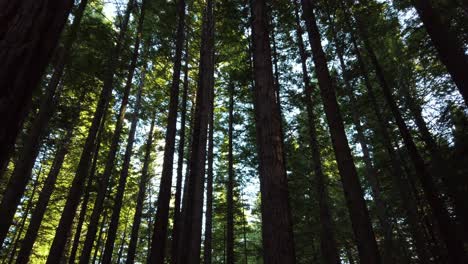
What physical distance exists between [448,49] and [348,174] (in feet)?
12.8

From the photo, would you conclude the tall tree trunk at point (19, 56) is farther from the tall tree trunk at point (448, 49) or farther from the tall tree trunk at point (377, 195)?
the tall tree trunk at point (377, 195)

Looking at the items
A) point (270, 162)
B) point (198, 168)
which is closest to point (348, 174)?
point (270, 162)

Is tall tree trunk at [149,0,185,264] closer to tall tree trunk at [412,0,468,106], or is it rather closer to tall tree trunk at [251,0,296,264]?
tall tree trunk at [251,0,296,264]

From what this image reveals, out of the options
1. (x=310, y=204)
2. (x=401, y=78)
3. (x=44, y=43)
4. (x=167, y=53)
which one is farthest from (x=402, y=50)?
(x=44, y=43)

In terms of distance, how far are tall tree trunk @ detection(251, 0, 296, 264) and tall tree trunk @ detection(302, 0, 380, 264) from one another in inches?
71.7

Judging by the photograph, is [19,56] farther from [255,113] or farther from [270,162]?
[255,113]

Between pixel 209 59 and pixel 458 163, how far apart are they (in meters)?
9.41

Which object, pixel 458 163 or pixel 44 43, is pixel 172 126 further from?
pixel 458 163

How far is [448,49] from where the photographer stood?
6957mm

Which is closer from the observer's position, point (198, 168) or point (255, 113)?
point (198, 168)

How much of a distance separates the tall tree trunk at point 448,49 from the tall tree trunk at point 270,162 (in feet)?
14.4

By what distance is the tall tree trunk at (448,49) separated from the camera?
21.8 ft

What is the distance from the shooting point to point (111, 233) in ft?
38.6

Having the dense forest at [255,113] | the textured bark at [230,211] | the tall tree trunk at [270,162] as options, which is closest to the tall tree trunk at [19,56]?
the dense forest at [255,113]
